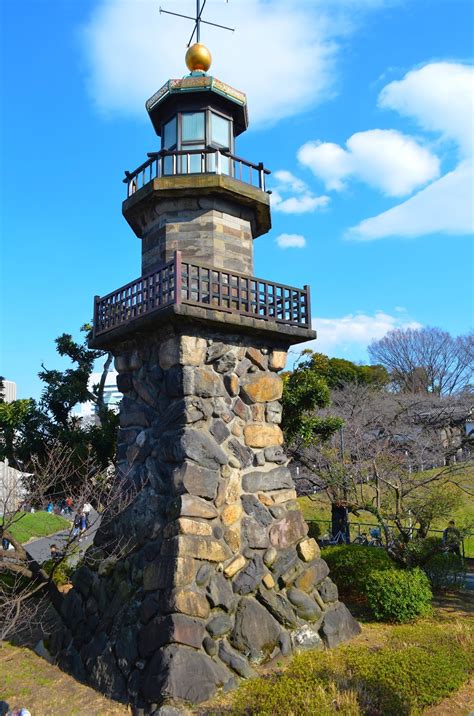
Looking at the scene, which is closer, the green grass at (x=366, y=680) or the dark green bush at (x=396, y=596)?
the green grass at (x=366, y=680)

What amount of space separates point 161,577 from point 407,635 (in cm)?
470

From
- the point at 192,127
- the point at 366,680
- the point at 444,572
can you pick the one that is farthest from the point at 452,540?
the point at 192,127

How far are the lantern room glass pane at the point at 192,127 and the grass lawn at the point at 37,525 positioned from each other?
1727 centimetres

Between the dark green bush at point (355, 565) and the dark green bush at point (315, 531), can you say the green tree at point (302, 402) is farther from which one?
the dark green bush at point (315, 531)

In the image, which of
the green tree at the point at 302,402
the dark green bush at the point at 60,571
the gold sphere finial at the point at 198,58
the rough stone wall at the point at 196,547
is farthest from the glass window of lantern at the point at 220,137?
the dark green bush at the point at 60,571

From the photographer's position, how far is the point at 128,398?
404 inches

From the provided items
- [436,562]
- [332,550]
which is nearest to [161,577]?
[332,550]

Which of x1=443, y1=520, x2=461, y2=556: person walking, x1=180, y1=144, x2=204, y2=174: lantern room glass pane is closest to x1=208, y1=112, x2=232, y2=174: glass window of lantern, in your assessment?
x1=180, y1=144, x2=204, y2=174: lantern room glass pane

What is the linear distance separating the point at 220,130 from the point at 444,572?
11531 millimetres

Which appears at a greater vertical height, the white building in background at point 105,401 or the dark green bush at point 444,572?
the white building in background at point 105,401

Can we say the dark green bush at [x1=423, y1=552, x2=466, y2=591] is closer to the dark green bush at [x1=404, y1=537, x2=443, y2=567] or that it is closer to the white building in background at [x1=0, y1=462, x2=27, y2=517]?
the dark green bush at [x1=404, y1=537, x2=443, y2=567]

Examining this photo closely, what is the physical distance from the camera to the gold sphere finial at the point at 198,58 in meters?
11.4

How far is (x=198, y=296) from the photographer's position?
880 centimetres

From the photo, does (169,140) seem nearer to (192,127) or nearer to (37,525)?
(192,127)
